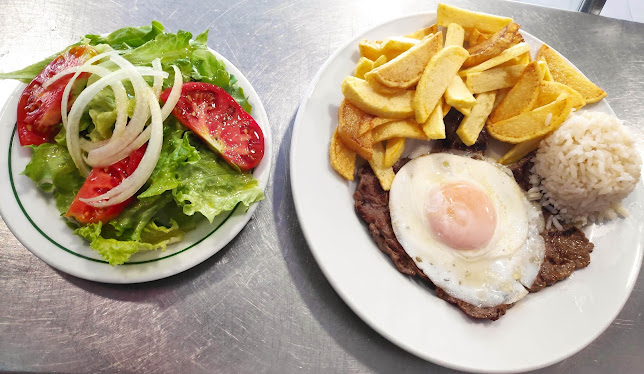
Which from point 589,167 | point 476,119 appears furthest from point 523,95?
point 589,167

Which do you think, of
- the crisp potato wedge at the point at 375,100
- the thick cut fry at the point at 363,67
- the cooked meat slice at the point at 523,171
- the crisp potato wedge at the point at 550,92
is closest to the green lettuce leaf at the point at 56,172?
the crisp potato wedge at the point at 375,100

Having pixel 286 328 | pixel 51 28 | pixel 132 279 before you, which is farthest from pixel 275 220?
pixel 51 28

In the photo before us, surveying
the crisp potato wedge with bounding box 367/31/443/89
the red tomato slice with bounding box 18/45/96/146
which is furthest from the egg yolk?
the red tomato slice with bounding box 18/45/96/146

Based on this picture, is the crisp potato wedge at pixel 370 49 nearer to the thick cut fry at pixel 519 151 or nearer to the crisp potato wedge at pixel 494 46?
the crisp potato wedge at pixel 494 46

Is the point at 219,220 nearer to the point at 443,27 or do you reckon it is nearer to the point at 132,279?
the point at 132,279

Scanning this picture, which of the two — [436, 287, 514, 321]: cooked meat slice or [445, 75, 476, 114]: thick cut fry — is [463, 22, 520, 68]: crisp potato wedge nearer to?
[445, 75, 476, 114]: thick cut fry

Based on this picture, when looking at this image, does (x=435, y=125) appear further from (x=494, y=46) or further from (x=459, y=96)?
(x=494, y=46)

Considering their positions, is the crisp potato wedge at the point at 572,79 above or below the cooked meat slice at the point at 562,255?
above
